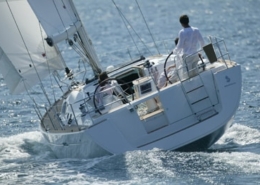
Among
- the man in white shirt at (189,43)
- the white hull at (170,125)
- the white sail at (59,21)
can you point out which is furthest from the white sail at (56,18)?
the man in white shirt at (189,43)

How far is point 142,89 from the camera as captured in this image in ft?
60.5

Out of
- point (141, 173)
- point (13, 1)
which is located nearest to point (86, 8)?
point (13, 1)

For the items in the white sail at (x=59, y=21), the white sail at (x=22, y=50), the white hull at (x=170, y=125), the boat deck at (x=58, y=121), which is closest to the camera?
the white hull at (x=170, y=125)

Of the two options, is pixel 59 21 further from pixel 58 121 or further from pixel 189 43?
pixel 189 43

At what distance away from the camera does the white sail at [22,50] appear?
70.7ft

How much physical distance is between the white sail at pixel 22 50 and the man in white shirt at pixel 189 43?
4241 mm

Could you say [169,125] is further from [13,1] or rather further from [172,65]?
[13,1]

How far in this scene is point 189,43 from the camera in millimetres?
18516

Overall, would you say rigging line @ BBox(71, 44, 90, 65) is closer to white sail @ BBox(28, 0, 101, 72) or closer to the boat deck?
white sail @ BBox(28, 0, 101, 72)

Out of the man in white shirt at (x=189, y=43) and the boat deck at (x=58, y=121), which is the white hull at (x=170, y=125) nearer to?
the boat deck at (x=58, y=121)

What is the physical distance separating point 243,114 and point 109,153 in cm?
566

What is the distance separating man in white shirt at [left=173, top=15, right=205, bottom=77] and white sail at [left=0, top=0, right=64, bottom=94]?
13.9 ft

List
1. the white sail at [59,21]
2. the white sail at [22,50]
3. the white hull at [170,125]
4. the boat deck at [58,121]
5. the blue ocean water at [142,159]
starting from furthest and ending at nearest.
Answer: the white sail at [22,50], the white sail at [59,21], the boat deck at [58,121], the white hull at [170,125], the blue ocean water at [142,159]

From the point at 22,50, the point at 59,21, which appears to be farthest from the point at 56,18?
the point at 22,50
